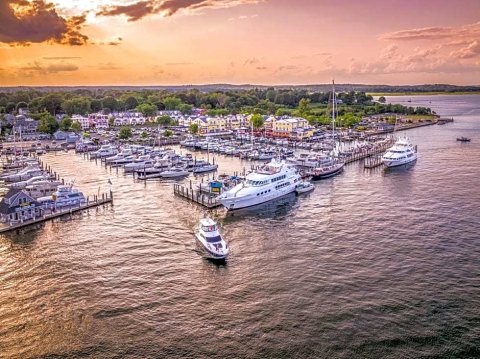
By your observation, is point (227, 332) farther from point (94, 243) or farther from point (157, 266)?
point (94, 243)

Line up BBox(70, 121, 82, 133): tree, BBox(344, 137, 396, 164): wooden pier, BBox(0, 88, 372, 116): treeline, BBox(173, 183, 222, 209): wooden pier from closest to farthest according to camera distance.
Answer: BBox(173, 183, 222, 209): wooden pier → BBox(344, 137, 396, 164): wooden pier → BBox(70, 121, 82, 133): tree → BBox(0, 88, 372, 116): treeline

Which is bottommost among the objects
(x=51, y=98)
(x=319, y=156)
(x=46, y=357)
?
(x=46, y=357)

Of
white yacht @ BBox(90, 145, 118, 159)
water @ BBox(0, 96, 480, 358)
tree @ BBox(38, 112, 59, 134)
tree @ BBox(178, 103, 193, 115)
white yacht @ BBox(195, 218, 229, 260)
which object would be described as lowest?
water @ BBox(0, 96, 480, 358)

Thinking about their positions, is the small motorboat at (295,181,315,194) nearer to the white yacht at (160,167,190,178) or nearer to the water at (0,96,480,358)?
the water at (0,96,480,358)

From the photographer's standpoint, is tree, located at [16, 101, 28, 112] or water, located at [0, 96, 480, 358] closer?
water, located at [0, 96, 480, 358]

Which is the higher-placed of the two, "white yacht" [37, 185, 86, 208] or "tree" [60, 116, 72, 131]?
"tree" [60, 116, 72, 131]

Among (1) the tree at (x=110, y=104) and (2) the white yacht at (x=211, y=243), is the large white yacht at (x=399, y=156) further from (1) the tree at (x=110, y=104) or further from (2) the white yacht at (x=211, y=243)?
(1) the tree at (x=110, y=104)

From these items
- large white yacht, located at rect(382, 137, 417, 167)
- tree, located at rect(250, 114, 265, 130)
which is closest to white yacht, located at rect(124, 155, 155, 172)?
large white yacht, located at rect(382, 137, 417, 167)

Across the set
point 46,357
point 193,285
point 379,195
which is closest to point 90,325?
point 46,357
